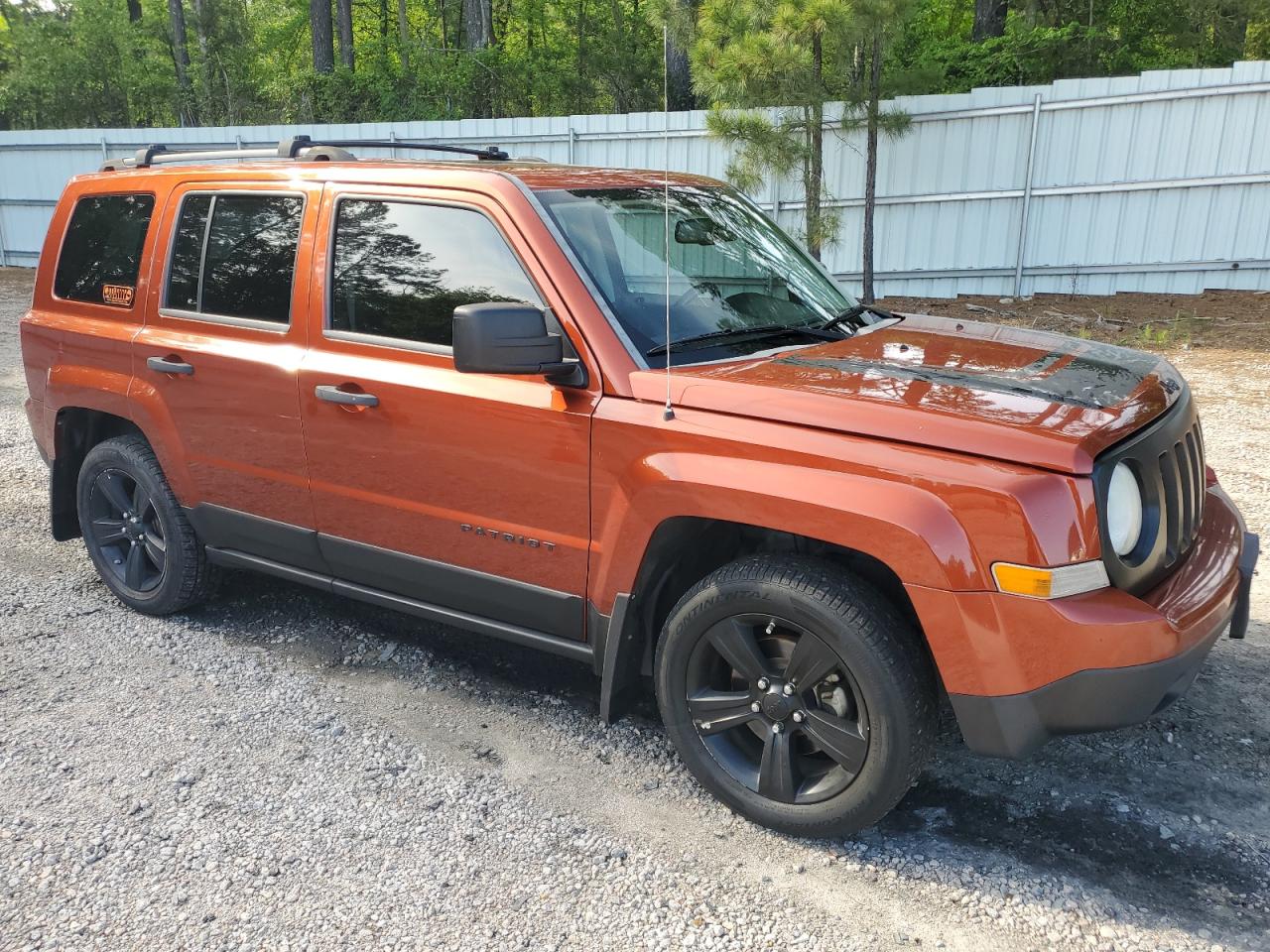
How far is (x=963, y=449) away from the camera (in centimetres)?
252

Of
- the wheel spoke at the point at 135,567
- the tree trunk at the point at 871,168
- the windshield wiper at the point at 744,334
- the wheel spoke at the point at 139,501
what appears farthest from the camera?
the tree trunk at the point at 871,168

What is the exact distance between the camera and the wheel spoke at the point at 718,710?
298 cm

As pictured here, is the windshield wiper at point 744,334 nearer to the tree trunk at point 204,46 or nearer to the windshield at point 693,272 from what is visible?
the windshield at point 693,272

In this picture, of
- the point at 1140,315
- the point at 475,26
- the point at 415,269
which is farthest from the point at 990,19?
the point at 415,269

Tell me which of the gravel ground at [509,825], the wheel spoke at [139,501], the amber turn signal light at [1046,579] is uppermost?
the amber turn signal light at [1046,579]

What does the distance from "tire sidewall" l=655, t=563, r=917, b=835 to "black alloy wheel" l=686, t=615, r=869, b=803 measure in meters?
0.03

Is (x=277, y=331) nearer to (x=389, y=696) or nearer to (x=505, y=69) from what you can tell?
(x=389, y=696)

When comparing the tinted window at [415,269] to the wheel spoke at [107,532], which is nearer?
the tinted window at [415,269]

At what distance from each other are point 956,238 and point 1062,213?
125 centimetres

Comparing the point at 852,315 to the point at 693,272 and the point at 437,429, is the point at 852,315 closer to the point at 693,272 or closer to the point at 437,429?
the point at 693,272

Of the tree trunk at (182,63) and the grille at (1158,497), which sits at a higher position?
the tree trunk at (182,63)

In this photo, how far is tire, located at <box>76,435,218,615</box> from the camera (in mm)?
4379

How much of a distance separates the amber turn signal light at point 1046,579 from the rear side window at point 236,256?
8.92 ft

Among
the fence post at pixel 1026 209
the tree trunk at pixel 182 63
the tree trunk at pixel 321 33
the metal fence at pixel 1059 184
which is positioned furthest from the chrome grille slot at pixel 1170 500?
the tree trunk at pixel 182 63
